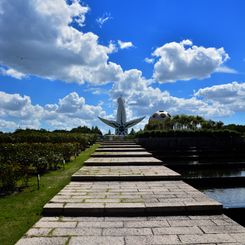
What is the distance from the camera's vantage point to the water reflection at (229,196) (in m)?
5.75

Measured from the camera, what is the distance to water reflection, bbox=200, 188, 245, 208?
A: 5754 mm

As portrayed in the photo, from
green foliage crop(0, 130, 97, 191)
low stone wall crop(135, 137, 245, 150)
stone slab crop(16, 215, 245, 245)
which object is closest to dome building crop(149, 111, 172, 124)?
low stone wall crop(135, 137, 245, 150)

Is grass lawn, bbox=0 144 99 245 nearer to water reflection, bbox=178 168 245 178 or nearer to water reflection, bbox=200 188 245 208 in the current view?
water reflection, bbox=200 188 245 208

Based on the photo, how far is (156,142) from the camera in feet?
77.7

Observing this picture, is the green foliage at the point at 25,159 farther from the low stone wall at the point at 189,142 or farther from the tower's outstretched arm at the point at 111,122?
the tower's outstretched arm at the point at 111,122

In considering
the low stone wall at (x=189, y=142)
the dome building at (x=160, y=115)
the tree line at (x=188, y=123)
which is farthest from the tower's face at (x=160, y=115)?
the low stone wall at (x=189, y=142)

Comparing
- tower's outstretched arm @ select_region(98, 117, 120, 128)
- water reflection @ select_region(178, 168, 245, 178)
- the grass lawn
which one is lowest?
water reflection @ select_region(178, 168, 245, 178)

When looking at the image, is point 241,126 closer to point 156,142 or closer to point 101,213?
point 156,142

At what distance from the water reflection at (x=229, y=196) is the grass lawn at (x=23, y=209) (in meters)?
4.89

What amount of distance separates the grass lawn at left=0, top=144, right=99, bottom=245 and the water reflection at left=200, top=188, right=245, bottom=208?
4.89m

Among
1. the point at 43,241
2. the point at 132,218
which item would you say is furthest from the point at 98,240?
the point at 132,218

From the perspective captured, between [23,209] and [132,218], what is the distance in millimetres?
2475

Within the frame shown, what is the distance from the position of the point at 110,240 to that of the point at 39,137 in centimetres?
1734

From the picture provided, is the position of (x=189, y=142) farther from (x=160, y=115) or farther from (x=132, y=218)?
(x=160, y=115)
